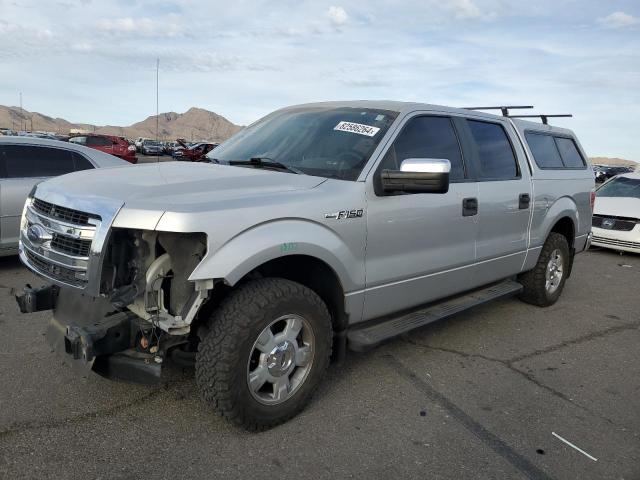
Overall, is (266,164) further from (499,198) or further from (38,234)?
(499,198)

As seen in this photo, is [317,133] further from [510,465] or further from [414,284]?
[510,465]

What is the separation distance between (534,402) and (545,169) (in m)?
2.71

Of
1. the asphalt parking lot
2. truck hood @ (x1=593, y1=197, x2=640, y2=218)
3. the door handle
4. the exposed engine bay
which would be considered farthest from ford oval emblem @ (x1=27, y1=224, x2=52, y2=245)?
truck hood @ (x1=593, y1=197, x2=640, y2=218)

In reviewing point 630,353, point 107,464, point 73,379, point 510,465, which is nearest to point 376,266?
point 510,465

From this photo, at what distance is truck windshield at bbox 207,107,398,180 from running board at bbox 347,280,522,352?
1048 millimetres

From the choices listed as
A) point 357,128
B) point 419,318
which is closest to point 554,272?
point 419,318

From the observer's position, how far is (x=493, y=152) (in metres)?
4.81

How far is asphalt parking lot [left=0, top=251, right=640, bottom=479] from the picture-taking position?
279 centimetres

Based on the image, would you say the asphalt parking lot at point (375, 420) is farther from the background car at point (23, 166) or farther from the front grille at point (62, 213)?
the background car at point (23, 166)

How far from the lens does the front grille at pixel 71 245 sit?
109 inches

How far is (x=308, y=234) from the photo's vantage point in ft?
10.1

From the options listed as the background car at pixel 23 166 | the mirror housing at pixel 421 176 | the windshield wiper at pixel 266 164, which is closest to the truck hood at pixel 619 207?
the mirror housing at pixel 421 176

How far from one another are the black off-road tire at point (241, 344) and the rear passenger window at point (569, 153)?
4193mm

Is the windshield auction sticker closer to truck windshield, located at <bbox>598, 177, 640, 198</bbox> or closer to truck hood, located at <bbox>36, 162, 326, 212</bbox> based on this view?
truck hood, located at <bbox>36, 162, 326, 212</bbox>
